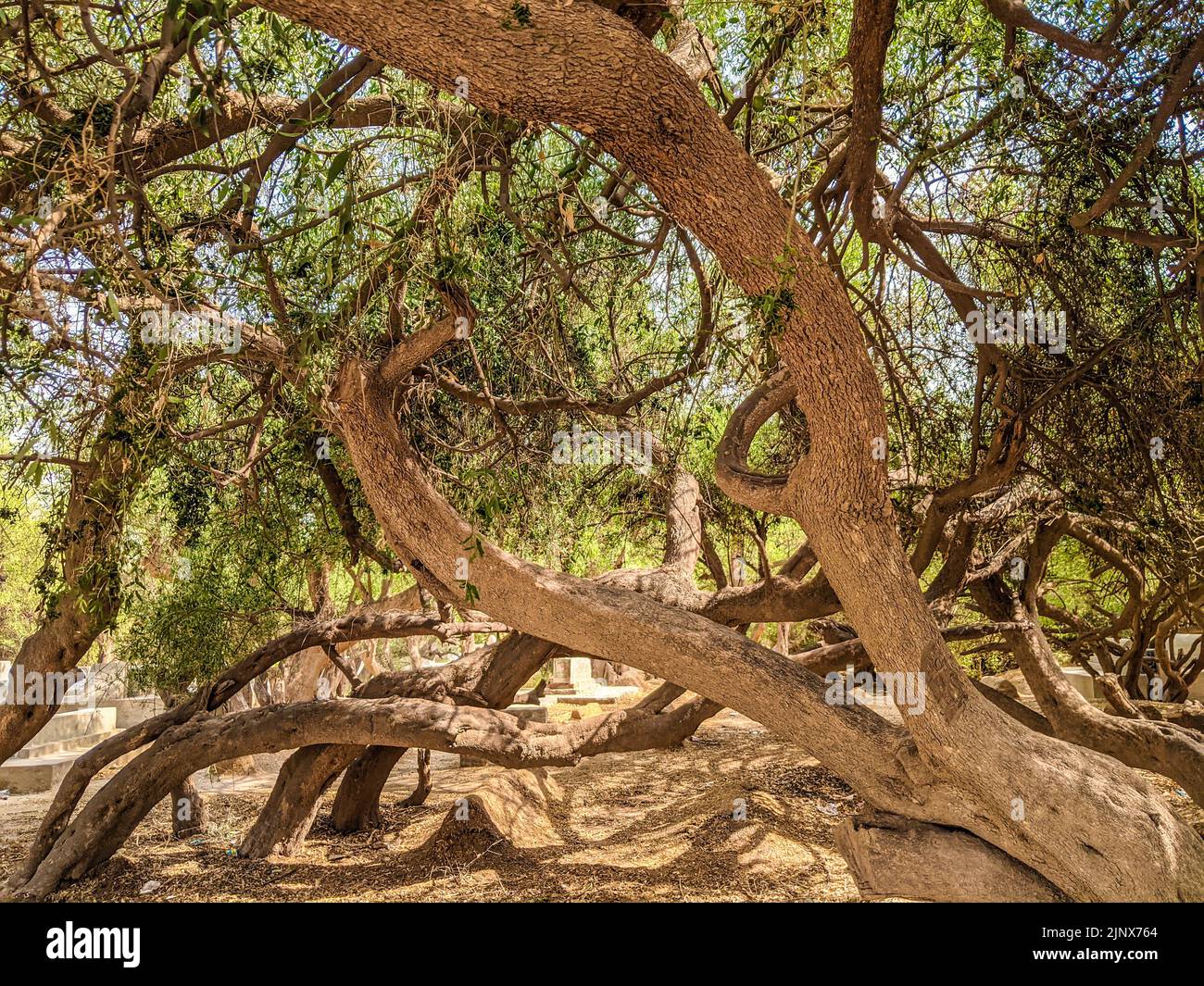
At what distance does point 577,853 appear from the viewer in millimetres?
7305

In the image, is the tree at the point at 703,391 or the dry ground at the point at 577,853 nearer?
the tree at the point at 703,391

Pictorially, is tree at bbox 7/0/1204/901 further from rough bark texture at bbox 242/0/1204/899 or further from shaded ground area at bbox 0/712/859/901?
shaded ground area at bbox 0/712/859/901

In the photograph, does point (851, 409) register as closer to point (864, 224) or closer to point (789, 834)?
point (864, 224)

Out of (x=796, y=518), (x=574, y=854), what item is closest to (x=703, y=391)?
(x=796, y=518)

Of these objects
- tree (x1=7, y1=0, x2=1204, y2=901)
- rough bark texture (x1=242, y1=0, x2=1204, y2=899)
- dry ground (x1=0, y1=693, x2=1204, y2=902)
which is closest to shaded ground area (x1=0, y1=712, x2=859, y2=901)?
dry ground (x1=0, y1=693, x2=1204, y2=902)

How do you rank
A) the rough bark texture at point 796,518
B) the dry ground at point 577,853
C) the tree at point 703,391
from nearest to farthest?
the rough bark texture at point 796,518
the tree at point 703,391
the dry ground at point 577,853

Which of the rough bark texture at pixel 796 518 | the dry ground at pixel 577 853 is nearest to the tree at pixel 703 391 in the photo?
the rough bark texture at pixel 796 518

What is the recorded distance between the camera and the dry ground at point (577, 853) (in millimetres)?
6293

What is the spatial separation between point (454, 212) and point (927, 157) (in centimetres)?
233

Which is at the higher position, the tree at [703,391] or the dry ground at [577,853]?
the tree at [703,391]

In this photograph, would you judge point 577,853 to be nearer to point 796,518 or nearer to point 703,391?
point 703,391

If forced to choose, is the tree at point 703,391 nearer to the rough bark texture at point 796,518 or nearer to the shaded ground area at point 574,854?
the rough bark texture at point 796,518
